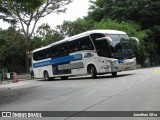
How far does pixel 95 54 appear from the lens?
27.6 m

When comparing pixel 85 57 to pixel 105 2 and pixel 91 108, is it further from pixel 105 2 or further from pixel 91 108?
pixel 105 2

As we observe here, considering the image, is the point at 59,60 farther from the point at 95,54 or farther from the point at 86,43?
the point at 95,54

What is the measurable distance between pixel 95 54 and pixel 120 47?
1.80 metres

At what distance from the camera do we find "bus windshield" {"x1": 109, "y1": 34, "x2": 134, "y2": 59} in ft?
87.9

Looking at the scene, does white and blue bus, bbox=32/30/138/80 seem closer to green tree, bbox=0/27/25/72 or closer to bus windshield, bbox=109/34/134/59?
bus windshield, bbox=109/34/134/59

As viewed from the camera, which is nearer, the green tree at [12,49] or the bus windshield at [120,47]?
the bus windshield at [120,47]

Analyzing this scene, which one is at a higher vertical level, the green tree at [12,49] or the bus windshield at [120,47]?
the green tree at [12,49]

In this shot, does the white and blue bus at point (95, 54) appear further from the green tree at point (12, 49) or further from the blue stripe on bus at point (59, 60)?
the green tree at point (12, 49)

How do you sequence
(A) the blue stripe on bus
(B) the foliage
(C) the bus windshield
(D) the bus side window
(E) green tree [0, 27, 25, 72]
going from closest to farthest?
(C) the bus windshield
(D) the bus side window
(A) the blue stripe on bus
(E) green tree [0, 27, 25, 72]
(B) the foliage

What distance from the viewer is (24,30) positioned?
53000 mm

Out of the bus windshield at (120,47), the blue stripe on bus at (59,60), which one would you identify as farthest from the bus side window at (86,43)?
the bus windshield at (120,47)

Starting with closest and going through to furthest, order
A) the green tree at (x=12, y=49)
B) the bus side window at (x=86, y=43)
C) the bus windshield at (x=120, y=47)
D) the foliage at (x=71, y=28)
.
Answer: the bus windshield at (x=120, y=47) → the bus side window at (x=86, y=43) → the green tree at (x=12, y=49) → the foliage at (x=71, y=28)

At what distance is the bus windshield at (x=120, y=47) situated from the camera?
26800 mm

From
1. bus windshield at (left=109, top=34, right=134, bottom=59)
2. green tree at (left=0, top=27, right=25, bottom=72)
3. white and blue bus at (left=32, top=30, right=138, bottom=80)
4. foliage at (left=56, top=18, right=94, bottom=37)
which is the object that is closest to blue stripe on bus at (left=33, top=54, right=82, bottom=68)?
white and blue bus at (left=32, top=30, right=138, bottom=80)
